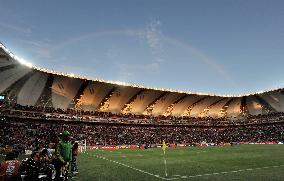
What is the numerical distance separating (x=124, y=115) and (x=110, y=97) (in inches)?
233

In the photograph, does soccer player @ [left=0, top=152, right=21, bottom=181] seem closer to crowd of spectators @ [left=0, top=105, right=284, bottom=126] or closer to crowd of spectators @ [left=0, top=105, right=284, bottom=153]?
crowd of spectators @ [left=0, top=105, right=284, bottom=153]

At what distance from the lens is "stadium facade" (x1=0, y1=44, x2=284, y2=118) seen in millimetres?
55469

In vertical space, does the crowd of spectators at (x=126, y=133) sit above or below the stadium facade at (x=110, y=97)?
below

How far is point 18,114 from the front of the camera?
54.2 metres

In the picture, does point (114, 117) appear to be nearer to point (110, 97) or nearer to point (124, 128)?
point (124, 128)

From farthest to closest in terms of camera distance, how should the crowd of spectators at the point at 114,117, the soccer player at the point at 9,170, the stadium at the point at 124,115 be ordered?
the crowd of spectators at the point at 114,117, the stadium at the point at 124,115, the soccer player at the point at 9,170

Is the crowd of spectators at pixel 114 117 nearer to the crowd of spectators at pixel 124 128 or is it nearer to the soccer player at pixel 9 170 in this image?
the crowd of spectators at pixel 124 128

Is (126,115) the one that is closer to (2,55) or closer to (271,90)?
(2,55)

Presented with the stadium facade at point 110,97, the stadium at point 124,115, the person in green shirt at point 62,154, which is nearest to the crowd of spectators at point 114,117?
the stadium at point 124,115

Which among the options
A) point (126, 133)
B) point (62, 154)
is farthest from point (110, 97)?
point (62, 154)

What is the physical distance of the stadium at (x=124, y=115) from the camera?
51312mm

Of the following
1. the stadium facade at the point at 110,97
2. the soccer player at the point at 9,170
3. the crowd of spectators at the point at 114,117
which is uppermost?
the stadium facade at the point at 110,97

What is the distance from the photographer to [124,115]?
72875 mm

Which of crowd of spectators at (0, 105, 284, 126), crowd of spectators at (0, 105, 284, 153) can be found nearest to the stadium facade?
crowd of spectators at (0, 105, 284, 126)
